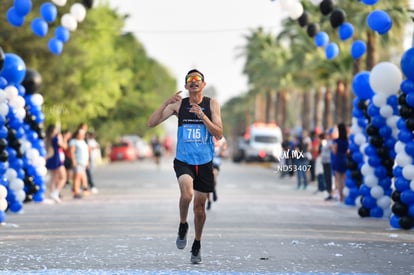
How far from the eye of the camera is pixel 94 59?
58.1m

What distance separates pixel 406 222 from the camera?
14.4 m

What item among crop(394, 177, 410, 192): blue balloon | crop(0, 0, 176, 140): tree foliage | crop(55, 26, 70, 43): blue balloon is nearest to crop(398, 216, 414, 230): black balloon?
crop(394, 177, 410, 192): blue balloon

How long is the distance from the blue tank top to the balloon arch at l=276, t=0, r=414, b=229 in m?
5.02

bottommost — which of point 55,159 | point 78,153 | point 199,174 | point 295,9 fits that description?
point 199,174

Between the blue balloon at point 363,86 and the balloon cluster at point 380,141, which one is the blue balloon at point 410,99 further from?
the blue balloon at point 363,86

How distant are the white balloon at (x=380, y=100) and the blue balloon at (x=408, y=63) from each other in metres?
1.89

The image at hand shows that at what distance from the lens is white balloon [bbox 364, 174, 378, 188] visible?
17.1m

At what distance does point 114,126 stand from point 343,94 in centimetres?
2729

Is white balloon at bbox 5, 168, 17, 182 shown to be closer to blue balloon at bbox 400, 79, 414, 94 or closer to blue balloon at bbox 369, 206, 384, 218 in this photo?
blue balloon at bbox 369, 206, 384, 218

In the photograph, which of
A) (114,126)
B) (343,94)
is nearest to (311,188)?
(343,94)

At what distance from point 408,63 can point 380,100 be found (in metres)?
2.24

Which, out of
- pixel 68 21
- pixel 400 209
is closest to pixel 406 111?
pixel 400 209

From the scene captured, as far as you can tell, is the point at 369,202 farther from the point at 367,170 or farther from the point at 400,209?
the point at 400,209

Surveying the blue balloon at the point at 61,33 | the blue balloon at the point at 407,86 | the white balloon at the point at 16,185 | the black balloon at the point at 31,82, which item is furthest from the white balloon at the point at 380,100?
the blue balloon at the point at 61,33
